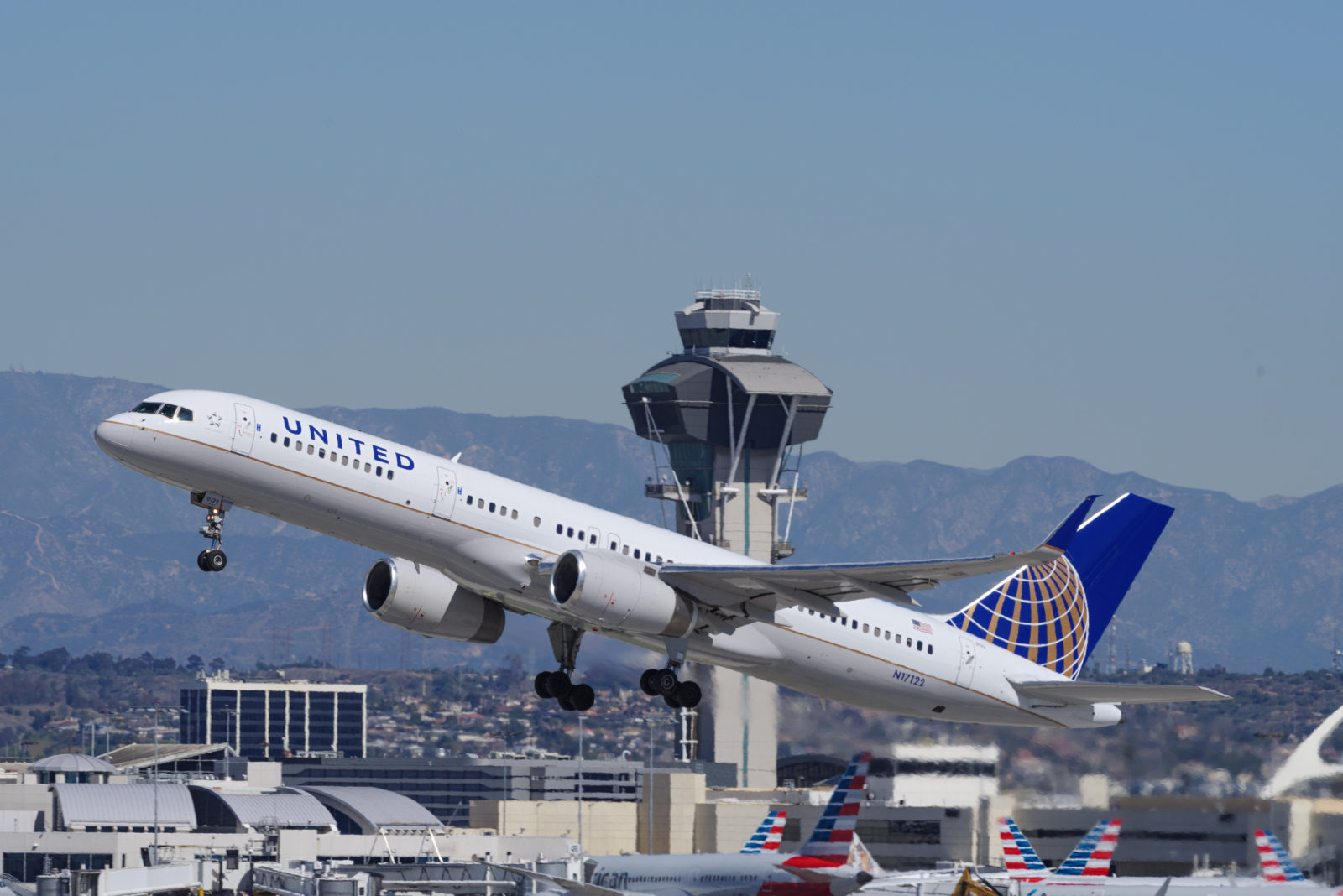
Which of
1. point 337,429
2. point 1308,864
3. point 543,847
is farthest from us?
point 543,847

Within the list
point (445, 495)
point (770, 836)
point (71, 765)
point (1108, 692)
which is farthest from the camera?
point (71, 765)

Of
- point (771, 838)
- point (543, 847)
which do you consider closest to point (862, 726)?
point (771, 838)

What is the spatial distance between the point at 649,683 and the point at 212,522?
33.6 ft

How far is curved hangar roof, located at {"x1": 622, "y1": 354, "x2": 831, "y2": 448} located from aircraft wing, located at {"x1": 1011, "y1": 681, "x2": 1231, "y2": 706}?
124531mm

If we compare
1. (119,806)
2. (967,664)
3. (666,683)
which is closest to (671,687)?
(666,683)

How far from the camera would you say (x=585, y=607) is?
43.6m

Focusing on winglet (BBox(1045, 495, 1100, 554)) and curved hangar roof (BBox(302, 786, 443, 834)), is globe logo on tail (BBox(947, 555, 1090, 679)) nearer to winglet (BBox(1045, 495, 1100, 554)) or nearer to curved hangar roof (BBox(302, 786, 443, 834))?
winglet (BBox(1045, 495, 1100, 554))

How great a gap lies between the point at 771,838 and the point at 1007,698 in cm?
926

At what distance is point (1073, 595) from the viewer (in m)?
54.6

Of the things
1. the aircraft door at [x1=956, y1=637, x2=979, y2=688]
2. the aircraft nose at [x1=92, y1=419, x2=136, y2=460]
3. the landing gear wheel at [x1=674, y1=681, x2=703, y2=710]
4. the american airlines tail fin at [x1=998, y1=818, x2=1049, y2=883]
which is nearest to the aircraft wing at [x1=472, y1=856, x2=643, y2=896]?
the landing gear wheel at [x1=674, y1=681, x2=703, y2=710]

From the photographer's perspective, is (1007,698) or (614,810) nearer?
(1007,698)

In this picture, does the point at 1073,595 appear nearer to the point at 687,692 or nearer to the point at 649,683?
the point at 687,692

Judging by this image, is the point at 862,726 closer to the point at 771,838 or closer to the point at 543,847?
the point at 771,838

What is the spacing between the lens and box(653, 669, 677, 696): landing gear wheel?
4641cm
